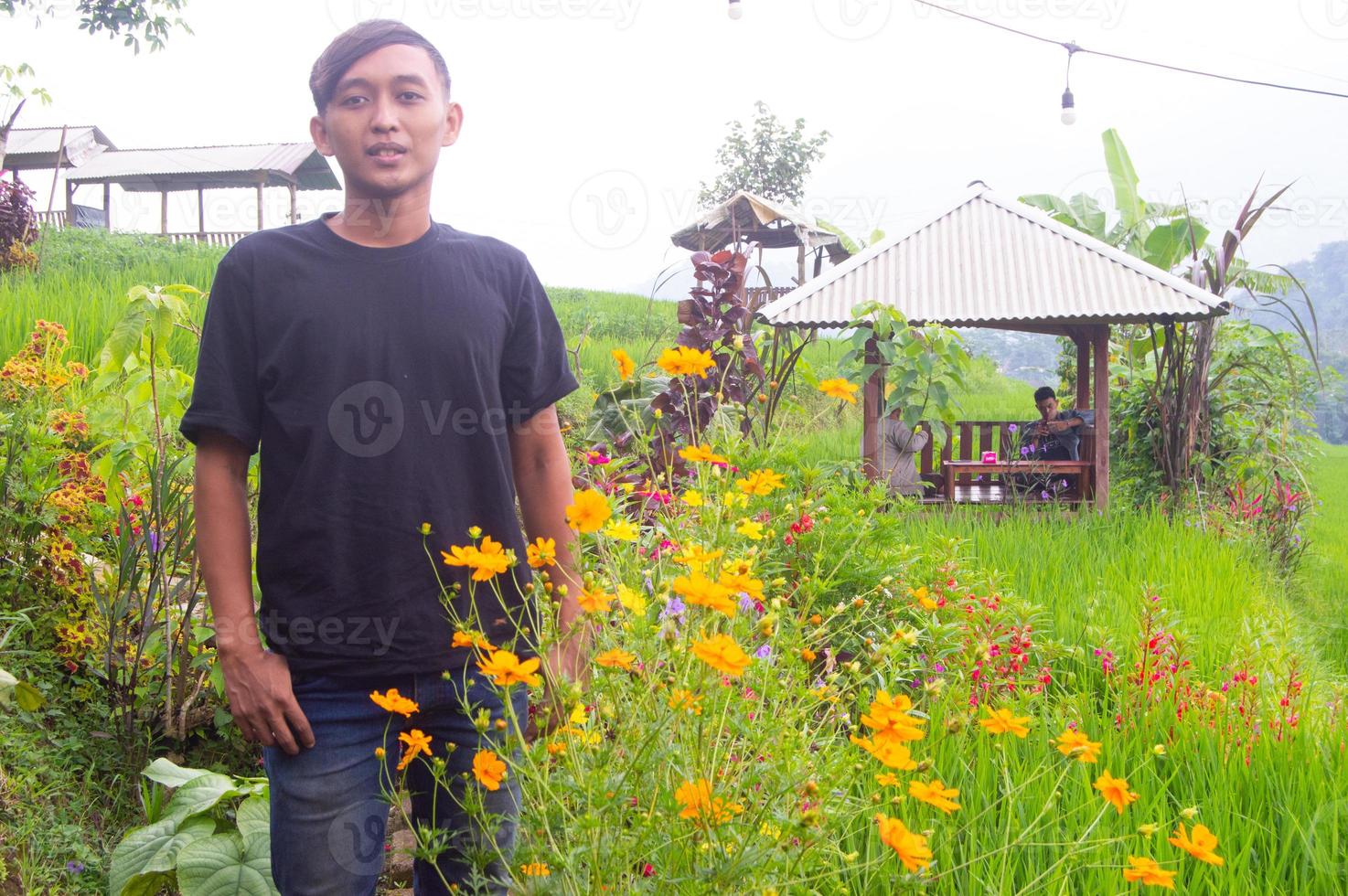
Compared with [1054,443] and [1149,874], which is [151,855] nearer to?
[1149,874]

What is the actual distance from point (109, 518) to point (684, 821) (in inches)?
119

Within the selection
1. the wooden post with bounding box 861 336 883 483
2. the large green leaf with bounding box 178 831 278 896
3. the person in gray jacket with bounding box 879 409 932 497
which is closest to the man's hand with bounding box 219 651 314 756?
the large green leaf with bounding box 178 831 278 896

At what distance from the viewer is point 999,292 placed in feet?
24.1

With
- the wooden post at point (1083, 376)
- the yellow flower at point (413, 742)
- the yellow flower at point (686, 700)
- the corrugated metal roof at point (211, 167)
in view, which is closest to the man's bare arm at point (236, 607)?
the yellow flower at point (413, 742)

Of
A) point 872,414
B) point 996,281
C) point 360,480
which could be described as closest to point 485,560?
point 360,480

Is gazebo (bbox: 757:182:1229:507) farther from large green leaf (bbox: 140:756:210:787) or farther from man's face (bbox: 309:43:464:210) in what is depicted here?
man's face (bbox: 309:43:464:210)

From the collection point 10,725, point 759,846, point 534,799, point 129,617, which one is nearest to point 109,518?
point 129,617

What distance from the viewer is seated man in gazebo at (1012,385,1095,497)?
7.65 metres

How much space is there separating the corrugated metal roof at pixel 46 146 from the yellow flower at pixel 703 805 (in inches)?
1195

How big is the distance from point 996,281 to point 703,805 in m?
6.96

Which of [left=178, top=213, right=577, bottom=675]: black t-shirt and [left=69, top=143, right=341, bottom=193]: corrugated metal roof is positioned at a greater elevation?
[left=69, top=143, right=341, bottom=193]: corrugated metal roof

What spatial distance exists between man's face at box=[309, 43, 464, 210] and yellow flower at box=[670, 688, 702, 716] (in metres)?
1.04

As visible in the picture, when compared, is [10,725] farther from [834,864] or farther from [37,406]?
[834,864]

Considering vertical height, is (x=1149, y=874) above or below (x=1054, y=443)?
below
